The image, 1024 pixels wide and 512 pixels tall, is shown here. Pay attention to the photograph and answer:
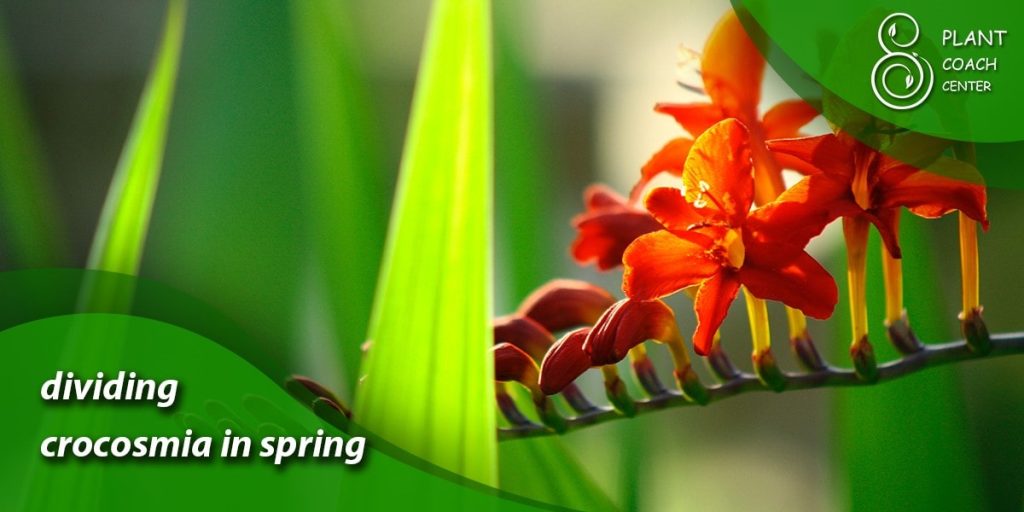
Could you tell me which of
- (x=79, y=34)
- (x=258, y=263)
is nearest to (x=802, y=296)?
(x=258, y=263)

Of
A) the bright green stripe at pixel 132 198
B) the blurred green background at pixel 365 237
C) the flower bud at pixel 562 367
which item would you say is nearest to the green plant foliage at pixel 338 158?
the blurred green background at pixel 365 237

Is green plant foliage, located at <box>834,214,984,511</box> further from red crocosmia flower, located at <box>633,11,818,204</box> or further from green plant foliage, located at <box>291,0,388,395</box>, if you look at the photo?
green plant foliage, located at <box>291,0,388,395</box>

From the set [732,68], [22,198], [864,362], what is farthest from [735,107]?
[22,198]

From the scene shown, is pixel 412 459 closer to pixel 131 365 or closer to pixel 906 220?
pixel 131 365

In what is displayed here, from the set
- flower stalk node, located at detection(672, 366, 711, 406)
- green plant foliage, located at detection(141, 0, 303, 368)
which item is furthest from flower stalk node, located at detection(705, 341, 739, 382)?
green plant foliage, located at detection(141, 0, 303, 368)

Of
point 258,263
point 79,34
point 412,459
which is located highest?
point 79,34

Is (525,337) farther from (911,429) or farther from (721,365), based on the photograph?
(911,429)

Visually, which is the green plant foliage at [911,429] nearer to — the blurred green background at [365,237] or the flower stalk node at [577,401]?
the blurred green background at [365,237]
